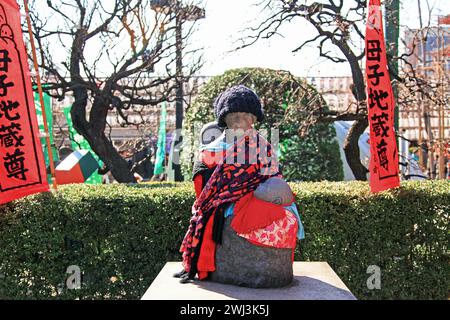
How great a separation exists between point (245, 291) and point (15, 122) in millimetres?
2993

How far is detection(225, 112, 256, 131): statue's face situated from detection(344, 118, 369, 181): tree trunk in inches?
163

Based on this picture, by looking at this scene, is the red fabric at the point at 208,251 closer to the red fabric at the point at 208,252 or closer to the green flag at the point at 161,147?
the red fabric at the point at 208,252

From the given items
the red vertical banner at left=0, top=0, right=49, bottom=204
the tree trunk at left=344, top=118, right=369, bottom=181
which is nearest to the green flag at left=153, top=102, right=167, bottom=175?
the tree trunk at left=344, top=118, right=369, bottom=181

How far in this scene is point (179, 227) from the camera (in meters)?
5.81

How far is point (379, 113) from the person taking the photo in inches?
234

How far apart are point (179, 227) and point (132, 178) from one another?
4.06 m

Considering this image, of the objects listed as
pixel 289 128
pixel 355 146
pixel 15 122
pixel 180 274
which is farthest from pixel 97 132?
pixel 180 274

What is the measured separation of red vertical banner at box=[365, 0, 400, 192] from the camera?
5909 millimetres

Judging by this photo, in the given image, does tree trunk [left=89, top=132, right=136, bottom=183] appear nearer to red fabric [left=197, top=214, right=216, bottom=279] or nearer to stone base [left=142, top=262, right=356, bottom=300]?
stone base [left=142, top=262, right=356, bottom=300]

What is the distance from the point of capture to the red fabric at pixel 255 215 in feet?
12.5

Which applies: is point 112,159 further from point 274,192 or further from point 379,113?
point 274,192

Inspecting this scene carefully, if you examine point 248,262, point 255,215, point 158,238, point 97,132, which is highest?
point 97,132

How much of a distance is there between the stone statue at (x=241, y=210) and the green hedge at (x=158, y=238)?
5.59ft

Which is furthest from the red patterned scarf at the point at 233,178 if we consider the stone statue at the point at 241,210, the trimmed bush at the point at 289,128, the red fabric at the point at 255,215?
the trimmed bush at the point at 289,128
